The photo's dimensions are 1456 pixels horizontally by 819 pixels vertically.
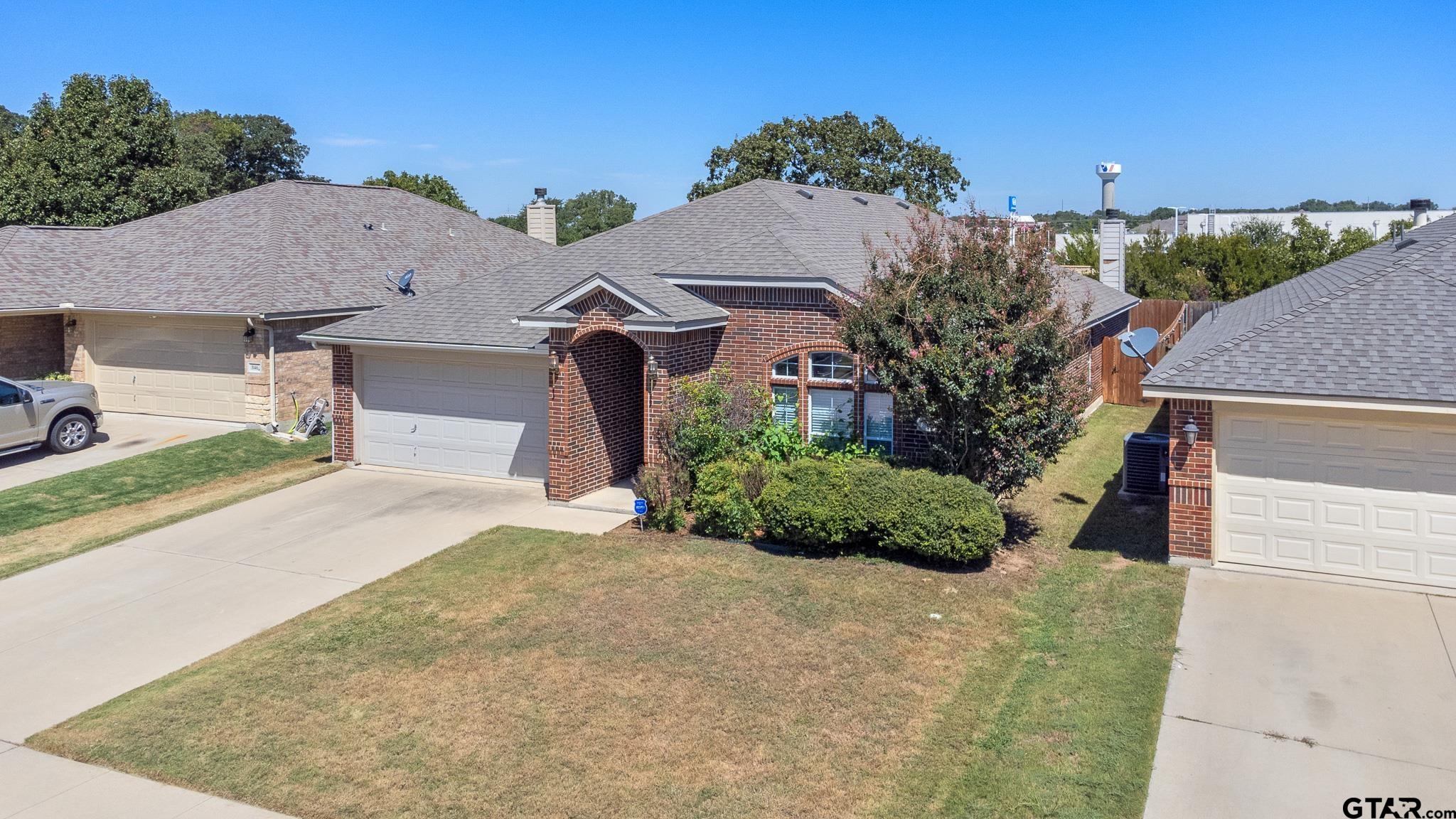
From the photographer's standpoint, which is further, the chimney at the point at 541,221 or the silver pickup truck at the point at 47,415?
the chimney at the point at 541,221

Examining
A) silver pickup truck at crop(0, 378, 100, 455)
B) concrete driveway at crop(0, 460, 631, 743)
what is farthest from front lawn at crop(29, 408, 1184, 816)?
silver pickup truck at crop(0, 378, 100, 455)

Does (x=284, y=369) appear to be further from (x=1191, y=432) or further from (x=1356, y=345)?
(x=1356, y=345)

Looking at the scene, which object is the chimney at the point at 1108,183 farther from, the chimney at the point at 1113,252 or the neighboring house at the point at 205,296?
the neighboring house at the point at 205,296

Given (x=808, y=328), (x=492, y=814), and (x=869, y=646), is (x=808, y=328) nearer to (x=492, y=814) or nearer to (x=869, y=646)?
(x=869, y=646)

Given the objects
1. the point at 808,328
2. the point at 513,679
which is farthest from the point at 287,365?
the point at 513,679

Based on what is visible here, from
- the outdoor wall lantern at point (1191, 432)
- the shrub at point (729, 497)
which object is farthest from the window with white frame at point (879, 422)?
the outdoor wall lantern at point (1191, 432)

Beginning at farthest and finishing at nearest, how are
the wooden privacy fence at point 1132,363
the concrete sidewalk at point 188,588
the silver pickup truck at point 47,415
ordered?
1. the wooden privacy fence at point 1132,363
2. the silver pickup truck at point 47,415
3. the concrete sidewalk at point 188,588

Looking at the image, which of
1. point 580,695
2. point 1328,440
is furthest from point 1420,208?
point 580,695
